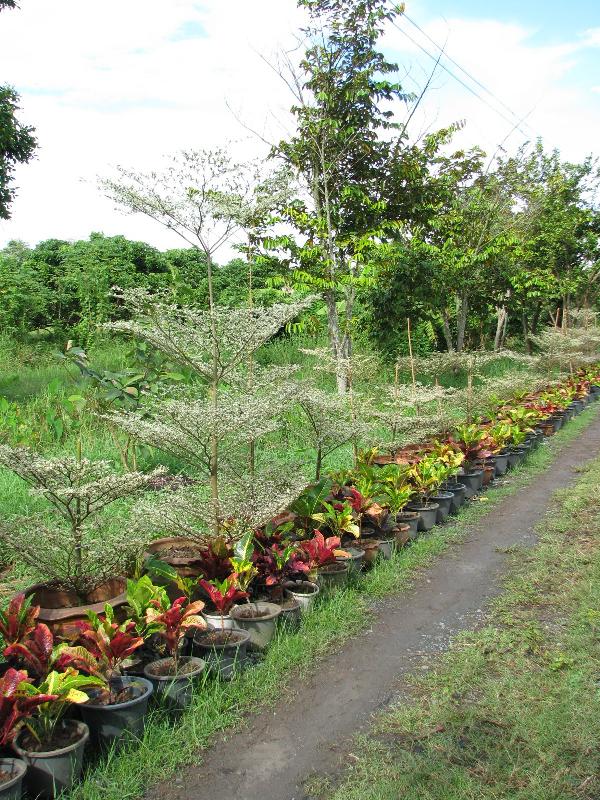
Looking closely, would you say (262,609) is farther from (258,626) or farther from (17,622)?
(17,622)

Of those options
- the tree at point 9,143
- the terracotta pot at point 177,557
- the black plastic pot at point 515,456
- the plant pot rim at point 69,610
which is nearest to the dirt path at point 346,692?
the plant pot rim at point 69,610

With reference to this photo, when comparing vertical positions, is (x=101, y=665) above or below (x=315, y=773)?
above

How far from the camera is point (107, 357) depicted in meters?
12.1

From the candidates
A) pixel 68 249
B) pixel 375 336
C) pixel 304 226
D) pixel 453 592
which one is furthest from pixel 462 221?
pixel 453 592

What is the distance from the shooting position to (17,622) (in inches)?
105

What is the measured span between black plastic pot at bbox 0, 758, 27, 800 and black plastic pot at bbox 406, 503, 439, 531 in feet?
12.2

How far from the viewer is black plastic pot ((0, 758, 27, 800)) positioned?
2.02m

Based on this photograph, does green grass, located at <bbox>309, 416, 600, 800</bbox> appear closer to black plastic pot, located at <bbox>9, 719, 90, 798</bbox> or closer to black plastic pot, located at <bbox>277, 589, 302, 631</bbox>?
black plastic pot, located at <bbox>277, 589, 302, 631</bbox>

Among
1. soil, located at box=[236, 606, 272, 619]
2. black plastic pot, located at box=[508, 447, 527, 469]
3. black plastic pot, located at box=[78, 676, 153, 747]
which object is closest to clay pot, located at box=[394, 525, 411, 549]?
soil, located at box=[236, 606, 272, 619]

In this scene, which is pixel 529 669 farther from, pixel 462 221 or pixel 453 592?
pixel 462 221

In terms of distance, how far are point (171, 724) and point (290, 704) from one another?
0.51m

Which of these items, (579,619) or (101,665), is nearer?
(101,665)

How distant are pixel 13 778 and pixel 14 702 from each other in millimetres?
237

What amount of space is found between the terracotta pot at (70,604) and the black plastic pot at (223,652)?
374 millimetres
